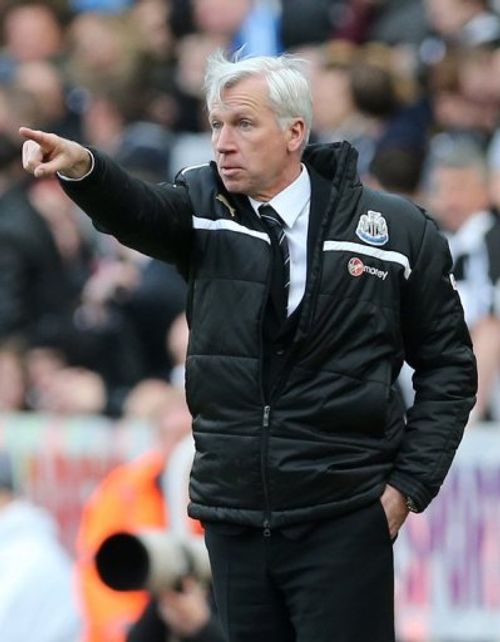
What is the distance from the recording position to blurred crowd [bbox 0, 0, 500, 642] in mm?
9453

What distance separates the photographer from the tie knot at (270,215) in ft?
17.4

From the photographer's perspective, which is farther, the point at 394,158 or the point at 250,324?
Answer: the point at 394,158

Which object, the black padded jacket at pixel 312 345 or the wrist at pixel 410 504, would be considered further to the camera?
the wrist at pixel 410 504

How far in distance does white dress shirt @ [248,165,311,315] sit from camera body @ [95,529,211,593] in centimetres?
102

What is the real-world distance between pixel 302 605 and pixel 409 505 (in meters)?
0.39

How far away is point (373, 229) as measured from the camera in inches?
209

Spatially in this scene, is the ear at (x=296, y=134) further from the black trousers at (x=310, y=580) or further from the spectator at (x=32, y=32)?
the spectator at (x=32, y=32)

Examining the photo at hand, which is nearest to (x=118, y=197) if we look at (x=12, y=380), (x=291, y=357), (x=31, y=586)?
(x=291, y=357)

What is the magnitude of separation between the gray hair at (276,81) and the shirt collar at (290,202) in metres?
0.18

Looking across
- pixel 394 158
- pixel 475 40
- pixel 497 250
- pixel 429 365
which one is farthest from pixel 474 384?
pixel 475 40

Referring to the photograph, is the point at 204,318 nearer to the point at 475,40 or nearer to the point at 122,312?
Answer: the point at 122,312

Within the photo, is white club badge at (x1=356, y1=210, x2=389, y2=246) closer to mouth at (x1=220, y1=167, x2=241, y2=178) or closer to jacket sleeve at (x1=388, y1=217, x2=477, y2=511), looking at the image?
jacket sleeve at (x1=388, y1=217, x2=477, y2=511)

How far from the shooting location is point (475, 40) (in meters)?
11.3

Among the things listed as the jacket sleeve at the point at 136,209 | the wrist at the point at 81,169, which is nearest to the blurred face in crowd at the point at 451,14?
the jacket sleeve at the point at 136,209
